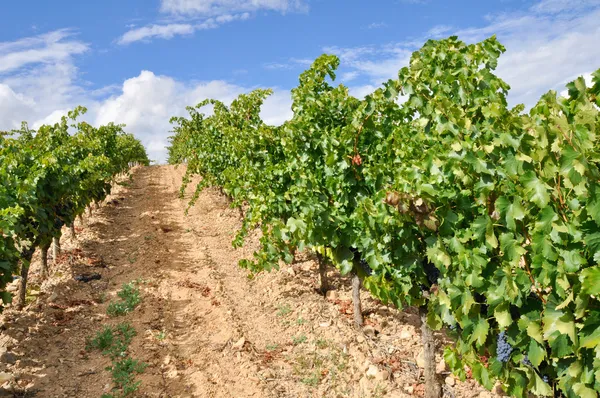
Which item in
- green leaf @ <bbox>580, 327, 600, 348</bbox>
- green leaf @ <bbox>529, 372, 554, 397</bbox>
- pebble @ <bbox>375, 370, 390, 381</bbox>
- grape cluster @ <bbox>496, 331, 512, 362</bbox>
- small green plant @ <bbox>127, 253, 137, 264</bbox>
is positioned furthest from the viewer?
small green plant @ <bbox>127, 253, 137, 264</bbox>

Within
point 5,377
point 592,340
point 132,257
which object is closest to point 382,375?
point 592,340

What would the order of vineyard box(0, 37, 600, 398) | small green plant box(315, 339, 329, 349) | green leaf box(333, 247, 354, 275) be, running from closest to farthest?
Answer: vineyard box(0, 37, 600, 398) → green leaf box(333, 247, 354, 275) → small green plant box(315, 339, 329, 349)

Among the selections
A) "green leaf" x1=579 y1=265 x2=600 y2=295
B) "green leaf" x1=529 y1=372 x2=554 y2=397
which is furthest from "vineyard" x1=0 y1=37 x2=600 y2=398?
"green leaf" x1=579 y1=265 x2=600 y2=295

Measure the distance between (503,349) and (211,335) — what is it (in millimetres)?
4638

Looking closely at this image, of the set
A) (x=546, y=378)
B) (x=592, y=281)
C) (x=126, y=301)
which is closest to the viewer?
(x=592, y=281)

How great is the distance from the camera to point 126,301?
8359mm

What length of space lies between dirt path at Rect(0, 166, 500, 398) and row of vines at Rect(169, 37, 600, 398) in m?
1.08

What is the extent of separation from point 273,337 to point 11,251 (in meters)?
4.09

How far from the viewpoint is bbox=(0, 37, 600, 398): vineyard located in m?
2.85

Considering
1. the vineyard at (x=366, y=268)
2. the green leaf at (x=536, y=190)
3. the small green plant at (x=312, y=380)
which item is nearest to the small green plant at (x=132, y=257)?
the vineyard at (x=366, y=268)

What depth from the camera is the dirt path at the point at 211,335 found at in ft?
18.2

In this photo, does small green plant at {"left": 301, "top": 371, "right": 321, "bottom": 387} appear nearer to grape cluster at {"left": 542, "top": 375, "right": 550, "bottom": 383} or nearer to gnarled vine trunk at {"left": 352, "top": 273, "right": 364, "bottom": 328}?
gnarled vine trunk at {"left": 352, "top": 273, "right": 364, "bottom": 328}

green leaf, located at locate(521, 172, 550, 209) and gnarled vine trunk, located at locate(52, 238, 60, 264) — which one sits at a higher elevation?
green leaf, located at locate(521, 172, 550, 209)

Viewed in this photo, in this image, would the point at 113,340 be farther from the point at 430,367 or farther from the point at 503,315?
the point at 503,315
